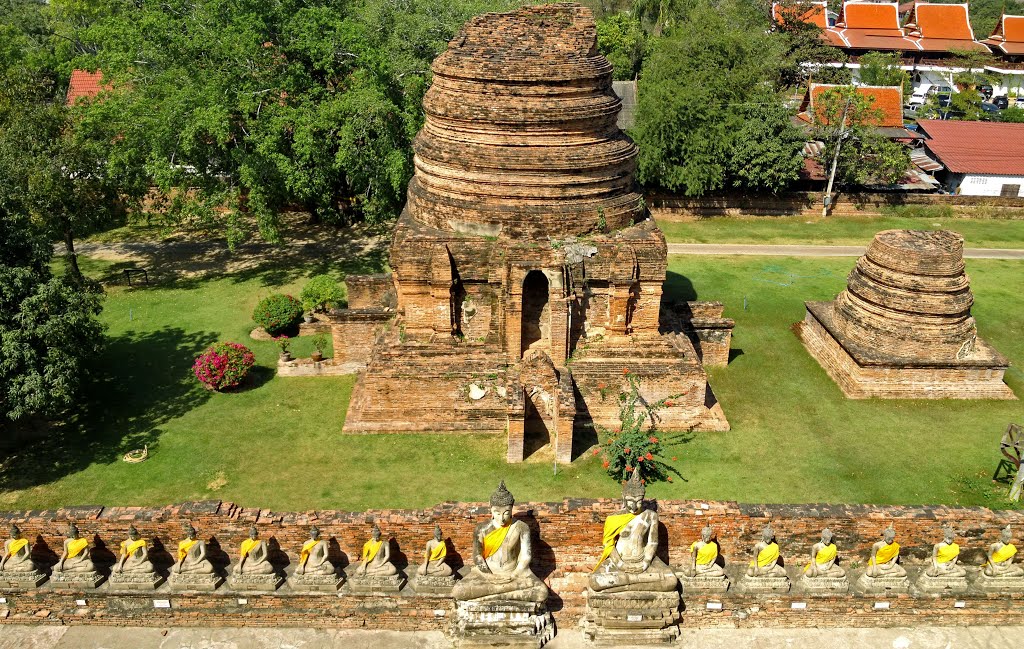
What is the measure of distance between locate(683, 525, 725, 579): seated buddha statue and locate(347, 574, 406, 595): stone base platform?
192 inches

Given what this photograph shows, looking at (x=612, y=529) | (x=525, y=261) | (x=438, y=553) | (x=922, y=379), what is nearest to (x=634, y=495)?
(x=612, y=529)

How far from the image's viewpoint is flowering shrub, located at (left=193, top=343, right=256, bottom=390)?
21250 millimetres

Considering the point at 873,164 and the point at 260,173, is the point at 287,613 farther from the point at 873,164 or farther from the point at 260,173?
the point at 873,164

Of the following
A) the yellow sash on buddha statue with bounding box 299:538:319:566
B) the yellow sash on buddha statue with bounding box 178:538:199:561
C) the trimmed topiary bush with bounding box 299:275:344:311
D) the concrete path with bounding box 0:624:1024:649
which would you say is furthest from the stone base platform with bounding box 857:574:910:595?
the trimmed topiary bush with bounding box 299:275:344:311

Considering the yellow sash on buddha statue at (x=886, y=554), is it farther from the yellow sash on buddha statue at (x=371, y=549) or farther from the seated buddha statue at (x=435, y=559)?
the yellow sash on buddha statue at (x=371, y=549)

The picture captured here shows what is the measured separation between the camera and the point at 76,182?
2688 cm

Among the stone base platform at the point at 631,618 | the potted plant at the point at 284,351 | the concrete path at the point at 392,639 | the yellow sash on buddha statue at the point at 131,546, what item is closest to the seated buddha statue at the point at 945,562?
the concrete path at the point at 392,639

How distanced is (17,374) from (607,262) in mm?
13766

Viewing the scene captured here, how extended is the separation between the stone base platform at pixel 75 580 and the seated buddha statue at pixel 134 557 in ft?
1.34

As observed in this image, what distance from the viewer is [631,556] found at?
1306cm

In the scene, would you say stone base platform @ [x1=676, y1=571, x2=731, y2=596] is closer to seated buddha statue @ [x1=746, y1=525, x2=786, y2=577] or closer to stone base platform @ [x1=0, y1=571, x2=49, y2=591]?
seated buddha statue @ [x1=746, y1=525, x2=786, y2=577]

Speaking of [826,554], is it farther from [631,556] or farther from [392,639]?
[392,639]

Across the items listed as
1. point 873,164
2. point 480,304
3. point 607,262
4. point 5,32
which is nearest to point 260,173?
point 480,304

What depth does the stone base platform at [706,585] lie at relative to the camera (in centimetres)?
1330
